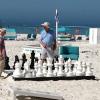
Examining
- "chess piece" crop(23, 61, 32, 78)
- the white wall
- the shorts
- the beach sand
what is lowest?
the beach sand

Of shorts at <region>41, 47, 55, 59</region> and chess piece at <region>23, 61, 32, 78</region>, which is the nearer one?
chess piece at <region>23, 61, 32, 78</region>

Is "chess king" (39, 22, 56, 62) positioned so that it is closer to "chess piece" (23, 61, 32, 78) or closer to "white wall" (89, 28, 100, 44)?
"chess piece" (23, 61, 32, 78)

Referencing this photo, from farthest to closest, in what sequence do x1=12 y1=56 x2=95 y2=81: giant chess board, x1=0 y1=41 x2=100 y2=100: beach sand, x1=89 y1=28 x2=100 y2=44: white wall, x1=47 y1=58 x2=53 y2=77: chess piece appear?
x1=89 y1=28 x2=100 y2=44: white wall < x1=47 y1=58 x2=53 y2=77: chess piece < x1=12 y1=56 x2=95 y2=81: giant chess board < x1=0 y1=41 x2=100 y2=100: beach sand

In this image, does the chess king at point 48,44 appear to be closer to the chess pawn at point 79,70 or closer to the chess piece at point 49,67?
the chess piece at point 49,67

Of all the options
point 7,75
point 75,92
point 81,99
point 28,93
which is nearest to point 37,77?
point 7,75

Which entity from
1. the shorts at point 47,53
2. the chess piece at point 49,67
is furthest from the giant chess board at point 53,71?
the shorts at point 47,53

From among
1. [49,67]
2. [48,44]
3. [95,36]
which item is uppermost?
[95,36]

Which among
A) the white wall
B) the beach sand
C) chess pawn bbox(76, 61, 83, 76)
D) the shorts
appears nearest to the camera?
the beach sand

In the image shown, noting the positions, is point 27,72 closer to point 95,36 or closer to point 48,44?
point 48,44

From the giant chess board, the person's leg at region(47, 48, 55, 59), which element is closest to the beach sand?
the giant chess board

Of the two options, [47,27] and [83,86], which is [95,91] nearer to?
[83,86]

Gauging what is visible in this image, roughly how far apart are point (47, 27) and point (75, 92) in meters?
2.39

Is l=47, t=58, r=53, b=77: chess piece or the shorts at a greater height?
the shorts

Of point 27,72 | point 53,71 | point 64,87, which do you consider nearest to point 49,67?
point 53,71
